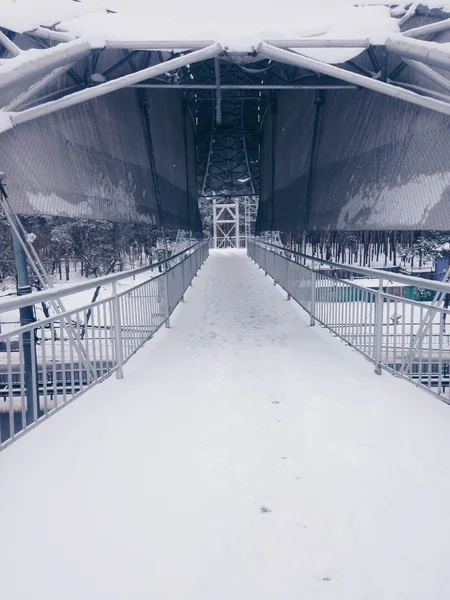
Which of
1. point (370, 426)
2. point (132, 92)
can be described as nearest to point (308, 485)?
point (370, 426)

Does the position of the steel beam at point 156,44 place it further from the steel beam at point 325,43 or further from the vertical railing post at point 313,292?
the vertical railing post at point 313,292

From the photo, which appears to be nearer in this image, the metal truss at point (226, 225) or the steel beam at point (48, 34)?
the steel beam at point (48, 34)

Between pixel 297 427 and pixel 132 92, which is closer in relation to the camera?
pixel 297 427

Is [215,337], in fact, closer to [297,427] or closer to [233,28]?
[297,427]

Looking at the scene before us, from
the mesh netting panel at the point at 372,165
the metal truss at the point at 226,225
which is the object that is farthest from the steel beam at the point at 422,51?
the metal truss at the point at 226,225

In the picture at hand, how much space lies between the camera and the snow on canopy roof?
6574mm

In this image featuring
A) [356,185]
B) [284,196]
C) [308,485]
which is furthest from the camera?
[284,196]

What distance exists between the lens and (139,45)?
21.2ft

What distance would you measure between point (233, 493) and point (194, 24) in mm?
7124

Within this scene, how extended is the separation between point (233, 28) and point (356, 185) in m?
3.70

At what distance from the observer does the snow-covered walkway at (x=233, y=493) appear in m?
2.12

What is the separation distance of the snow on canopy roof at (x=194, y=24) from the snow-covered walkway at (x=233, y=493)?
16.9ft

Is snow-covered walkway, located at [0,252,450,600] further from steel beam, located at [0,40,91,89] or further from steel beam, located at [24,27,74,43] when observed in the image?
steel beam, located at [24,27,74,43]

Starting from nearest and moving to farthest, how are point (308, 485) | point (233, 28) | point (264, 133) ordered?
point (308, 485), point (233, 28), point (264, 133)
